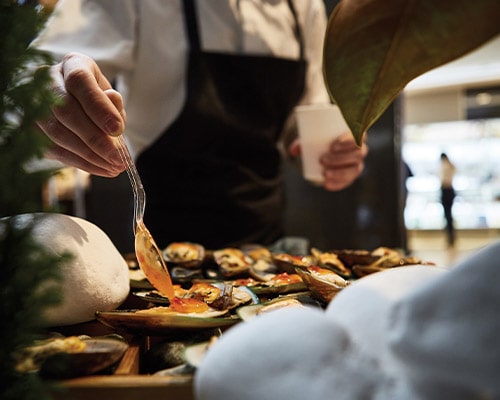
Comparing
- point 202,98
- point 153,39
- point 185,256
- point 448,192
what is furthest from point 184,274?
point 448,192

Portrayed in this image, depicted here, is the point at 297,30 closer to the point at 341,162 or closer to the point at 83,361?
the point at 341,162

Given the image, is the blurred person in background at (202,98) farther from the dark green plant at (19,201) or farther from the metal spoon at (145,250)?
the dark green plant at (19,201)

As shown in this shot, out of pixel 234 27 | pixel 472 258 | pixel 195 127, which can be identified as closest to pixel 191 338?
pixel 472 258

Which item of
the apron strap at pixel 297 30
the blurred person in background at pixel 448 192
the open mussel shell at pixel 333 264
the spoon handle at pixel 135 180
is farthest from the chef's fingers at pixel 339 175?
the blurred person in background at pixel 448 192

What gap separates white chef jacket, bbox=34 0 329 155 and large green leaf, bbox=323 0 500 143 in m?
0.97

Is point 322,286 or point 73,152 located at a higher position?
point 73,152

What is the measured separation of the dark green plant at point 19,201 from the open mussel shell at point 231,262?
44 centimetres

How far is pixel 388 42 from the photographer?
36 cm

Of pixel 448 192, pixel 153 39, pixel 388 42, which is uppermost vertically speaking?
pixel 153 39

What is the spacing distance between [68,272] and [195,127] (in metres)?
0.83

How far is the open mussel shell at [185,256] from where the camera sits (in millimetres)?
826

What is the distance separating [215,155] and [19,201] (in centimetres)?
102

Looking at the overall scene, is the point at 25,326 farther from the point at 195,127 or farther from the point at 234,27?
the point at 234,27

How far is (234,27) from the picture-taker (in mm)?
1334
